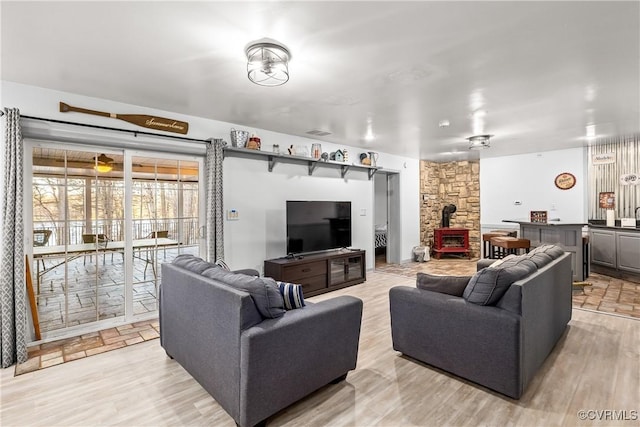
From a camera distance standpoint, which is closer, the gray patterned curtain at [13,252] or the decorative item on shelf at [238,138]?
the gray patterned curtain at [13,252]

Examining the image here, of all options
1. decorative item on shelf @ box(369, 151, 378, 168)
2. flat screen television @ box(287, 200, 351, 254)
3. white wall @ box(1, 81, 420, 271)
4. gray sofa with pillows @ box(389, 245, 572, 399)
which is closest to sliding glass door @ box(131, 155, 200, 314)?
white wall @ box(1, 81, 420, 271)

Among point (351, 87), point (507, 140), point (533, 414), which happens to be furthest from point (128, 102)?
point (507, 140)

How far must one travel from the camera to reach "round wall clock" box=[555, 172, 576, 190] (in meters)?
6.55

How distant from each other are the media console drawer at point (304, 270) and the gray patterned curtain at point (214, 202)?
95 centimetres

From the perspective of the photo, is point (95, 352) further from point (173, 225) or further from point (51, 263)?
point (173, 225)

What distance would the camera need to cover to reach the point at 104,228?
3629 millimetres

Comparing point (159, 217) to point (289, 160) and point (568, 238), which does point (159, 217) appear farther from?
point (568, 238)

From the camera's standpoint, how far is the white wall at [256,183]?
322 centimetres

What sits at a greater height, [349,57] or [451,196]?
[349,57]

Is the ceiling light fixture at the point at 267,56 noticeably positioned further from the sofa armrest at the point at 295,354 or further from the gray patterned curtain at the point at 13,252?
the gray patterned curtain at the point at 13,252

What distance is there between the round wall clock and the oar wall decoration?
7103 mm

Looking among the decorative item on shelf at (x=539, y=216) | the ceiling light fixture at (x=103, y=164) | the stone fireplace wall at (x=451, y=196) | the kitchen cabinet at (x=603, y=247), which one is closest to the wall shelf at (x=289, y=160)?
the ceiling light fixture at (x=103, y=164)

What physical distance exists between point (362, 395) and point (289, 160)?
3.75 metres

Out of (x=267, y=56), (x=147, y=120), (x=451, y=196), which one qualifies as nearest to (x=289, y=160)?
(x=147, y=120)
